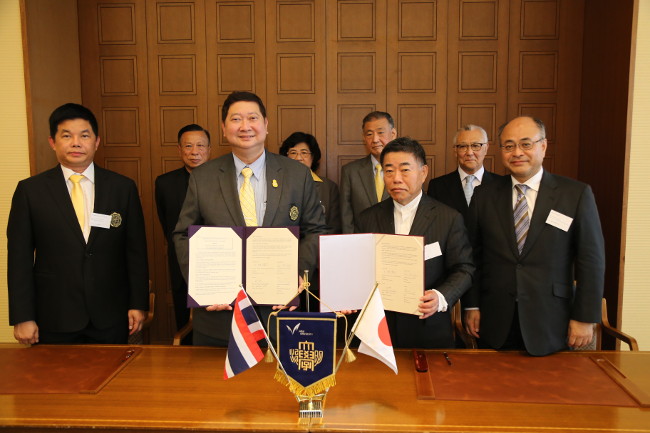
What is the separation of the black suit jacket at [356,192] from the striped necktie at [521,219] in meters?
1.19

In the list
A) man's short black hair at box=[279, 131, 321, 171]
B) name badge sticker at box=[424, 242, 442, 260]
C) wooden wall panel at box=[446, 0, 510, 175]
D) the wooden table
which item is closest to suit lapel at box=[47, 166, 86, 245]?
the wooden table

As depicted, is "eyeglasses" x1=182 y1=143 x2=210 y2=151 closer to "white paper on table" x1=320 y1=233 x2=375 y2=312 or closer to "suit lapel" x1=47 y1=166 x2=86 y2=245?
"suit lapel" x1=47 y1=166 x2=86 y2=245

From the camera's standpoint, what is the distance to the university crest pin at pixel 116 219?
2.70 meters

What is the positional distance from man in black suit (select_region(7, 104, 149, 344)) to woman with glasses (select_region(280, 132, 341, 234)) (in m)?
1.50

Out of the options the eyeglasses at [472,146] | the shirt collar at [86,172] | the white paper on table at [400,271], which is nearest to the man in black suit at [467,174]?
the eyeglasses at [472,146]

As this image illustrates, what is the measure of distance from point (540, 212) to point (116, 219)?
2.19 m

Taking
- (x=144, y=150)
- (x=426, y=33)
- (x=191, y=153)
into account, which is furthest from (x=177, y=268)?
(x=426, y=33)

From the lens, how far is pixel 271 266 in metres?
2.22

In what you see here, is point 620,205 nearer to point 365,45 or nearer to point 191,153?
point 365,45

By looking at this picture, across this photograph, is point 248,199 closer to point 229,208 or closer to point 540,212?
point 229,208

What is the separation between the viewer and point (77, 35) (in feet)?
15.7

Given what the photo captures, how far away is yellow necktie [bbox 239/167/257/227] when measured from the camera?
242cm

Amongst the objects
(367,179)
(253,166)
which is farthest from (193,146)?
(253,166)

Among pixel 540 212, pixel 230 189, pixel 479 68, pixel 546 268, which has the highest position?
pixel 479 68
